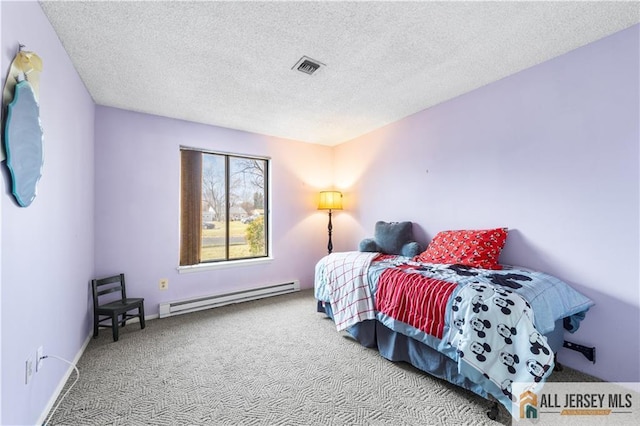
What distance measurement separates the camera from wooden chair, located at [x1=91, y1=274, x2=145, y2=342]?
2.54 metres

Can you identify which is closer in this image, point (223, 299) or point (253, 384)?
point (253, 384)

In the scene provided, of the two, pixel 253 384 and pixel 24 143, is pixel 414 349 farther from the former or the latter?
pixel 24 143

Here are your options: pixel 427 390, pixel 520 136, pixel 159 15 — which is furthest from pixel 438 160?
pixel 159 15

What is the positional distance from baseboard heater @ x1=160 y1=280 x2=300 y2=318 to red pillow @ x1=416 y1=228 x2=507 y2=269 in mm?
2145

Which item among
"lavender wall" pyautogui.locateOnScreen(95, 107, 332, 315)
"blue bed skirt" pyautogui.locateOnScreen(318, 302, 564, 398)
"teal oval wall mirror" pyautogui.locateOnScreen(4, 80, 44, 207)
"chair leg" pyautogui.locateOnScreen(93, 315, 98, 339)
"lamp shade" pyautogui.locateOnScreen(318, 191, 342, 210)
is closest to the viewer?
"teal oval wall mirror" pyautogui.locateOnScreen(4, 80, 44, 207)

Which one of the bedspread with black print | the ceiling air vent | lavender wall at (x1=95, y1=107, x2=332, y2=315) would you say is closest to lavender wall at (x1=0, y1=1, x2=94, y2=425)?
lavender wall at (x1=95, y1=107, x2=332, y2=315)

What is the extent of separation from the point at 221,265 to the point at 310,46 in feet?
9.28

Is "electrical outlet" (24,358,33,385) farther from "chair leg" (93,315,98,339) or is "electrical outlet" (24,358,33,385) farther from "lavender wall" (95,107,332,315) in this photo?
"lavender wall" (95,107,332,315)

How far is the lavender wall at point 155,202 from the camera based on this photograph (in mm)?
2943

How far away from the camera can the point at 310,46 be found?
195cm

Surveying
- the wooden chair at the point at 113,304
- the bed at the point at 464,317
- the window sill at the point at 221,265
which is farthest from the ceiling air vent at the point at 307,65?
the wooden chair at the point at 113,304

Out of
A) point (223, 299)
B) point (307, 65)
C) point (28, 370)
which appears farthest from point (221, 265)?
point (307, 65)

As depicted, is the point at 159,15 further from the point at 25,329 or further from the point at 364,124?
the point at 364,124

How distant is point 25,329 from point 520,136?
3667mm
